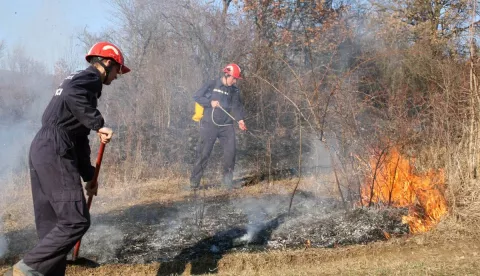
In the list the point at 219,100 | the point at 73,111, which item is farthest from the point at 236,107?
the point at 73,111

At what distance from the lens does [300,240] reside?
19.7ft

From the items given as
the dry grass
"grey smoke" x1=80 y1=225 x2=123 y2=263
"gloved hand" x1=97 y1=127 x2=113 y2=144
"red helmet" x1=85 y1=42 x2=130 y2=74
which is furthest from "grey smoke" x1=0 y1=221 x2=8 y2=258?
"red helmet" x1=85 y1=42 x2=130 y2=74

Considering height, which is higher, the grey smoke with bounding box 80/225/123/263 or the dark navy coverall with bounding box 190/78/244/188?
the dark navy coverall with bounding box 190/78/244/188

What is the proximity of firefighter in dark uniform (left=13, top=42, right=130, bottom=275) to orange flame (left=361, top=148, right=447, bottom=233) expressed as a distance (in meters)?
3.77

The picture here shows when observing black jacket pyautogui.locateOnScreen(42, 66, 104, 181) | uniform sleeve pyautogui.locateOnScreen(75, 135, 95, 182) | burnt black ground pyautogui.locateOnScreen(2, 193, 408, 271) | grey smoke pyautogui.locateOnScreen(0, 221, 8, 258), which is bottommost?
grey smoke pyautogui.locateOnScreen(0, 221, 8, 258)

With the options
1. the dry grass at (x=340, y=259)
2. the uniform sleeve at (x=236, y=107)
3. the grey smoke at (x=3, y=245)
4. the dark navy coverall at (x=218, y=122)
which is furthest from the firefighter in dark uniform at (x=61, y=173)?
the uniform sleeve at (x=236, y=107)

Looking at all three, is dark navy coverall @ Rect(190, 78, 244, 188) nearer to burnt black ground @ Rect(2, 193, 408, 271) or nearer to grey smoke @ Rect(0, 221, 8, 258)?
burnt black ground @ Rect(2, 193, 408, 271)

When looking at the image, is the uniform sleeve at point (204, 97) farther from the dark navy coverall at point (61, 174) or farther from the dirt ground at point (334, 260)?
the dark navy coverall at point (61, 174)

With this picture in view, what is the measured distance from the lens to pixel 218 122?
30.7 ft

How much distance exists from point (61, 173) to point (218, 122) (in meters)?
5.56

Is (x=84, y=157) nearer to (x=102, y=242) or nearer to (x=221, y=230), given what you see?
(x=102, y=242)

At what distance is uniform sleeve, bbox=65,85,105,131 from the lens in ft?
12.7

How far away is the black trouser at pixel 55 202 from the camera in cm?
377

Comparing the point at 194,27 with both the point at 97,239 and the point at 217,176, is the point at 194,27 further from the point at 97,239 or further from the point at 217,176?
the point at 97,239
